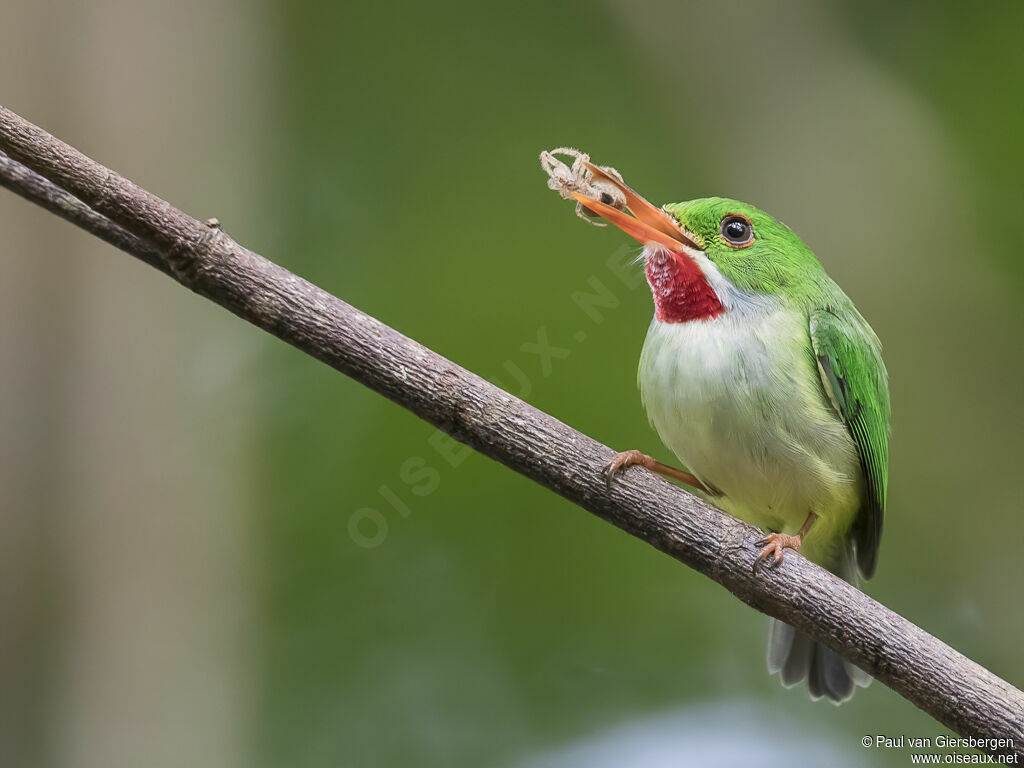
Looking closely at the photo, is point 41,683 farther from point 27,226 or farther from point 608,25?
point 608,25

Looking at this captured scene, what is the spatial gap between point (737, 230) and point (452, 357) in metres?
1.13

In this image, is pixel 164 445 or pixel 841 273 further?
pixel 841 273

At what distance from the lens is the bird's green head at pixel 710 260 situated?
8.00ft

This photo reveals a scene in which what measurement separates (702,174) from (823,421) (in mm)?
1689

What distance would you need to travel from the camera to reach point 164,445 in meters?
3.47

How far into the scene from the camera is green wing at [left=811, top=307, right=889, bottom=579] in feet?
8.16

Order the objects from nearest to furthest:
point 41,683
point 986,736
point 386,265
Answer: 1. point 986,736
2. point 41,683
3. point 386,265

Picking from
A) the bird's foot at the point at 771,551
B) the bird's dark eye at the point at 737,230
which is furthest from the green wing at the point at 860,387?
the bird's foot at the point at 771,551

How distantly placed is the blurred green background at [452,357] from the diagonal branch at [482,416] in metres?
1.18

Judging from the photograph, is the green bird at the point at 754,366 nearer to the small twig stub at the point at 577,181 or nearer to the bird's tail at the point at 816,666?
the small twig stub at the point at 577,181

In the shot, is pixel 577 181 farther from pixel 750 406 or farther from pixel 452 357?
pixel 452 357

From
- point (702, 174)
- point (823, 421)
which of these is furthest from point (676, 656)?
point (702, 174)

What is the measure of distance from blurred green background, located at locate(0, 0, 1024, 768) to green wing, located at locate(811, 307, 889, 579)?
87 centimetres

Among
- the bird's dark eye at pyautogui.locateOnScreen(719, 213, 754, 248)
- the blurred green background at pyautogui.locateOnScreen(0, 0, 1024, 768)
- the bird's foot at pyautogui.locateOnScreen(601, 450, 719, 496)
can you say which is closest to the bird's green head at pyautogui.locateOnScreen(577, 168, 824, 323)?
the bird's dark eye at pyautogui.locateOnScreen(719, 213, 754, 248)
